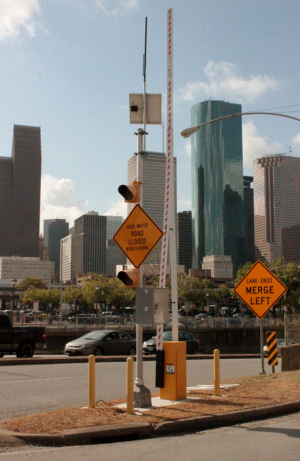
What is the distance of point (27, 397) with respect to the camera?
11477mm

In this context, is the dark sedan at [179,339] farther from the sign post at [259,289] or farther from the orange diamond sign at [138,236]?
the orange diamond sign at [138,236]

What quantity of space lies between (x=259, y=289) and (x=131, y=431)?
8.45m

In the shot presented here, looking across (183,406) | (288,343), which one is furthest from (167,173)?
(288,343)

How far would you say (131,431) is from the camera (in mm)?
7910

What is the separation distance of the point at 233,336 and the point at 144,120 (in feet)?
165

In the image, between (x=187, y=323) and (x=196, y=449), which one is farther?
(x=187, y=323)

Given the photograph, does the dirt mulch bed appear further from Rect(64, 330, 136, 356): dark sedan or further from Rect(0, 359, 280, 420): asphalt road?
Rect(64, 330, 136, 356): dark sedan

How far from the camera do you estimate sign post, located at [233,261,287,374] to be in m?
15.2

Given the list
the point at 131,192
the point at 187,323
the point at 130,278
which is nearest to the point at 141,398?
the point at 130,278

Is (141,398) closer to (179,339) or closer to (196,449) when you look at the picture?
(196,449)

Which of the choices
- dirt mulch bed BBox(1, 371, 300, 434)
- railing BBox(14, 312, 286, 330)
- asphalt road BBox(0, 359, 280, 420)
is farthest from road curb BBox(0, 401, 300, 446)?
railing BBox(14, 312, 286, 330)

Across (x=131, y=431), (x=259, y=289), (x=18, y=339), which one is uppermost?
(x=259, y=289)

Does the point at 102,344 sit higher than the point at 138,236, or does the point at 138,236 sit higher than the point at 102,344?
the point at 138,236

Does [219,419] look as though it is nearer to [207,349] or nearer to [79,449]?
[79,449]
